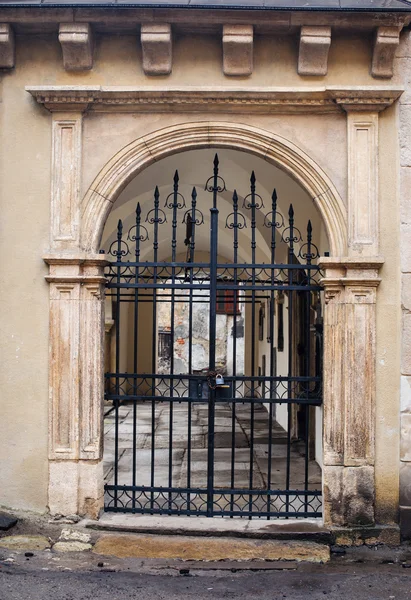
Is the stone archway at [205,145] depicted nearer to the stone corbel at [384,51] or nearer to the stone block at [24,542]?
the stone corbel at [384,51]

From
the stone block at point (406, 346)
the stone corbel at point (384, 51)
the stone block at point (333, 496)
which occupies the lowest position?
the stone block at point (333, 496)

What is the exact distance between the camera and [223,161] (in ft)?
26.9

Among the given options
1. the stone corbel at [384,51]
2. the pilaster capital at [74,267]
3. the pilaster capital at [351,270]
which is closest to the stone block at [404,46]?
the stone corbel at [384,51]

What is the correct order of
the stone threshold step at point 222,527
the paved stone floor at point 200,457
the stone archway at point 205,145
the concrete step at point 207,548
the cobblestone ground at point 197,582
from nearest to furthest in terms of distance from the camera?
the cobblestone ground at point 197,582
the concrete step at point 207,548
the stone threshold step at point 222,527
the stone archway at point 205,145
the paved stone floor at point 200,457

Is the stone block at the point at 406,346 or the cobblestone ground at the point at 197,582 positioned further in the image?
the stone block at the point at 406,346

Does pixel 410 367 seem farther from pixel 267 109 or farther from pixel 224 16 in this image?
pixel 224 16

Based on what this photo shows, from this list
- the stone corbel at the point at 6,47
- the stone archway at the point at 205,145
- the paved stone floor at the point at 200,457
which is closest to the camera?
the stone corbel at the point at 6,47

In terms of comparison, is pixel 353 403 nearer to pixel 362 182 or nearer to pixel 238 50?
pixel 362 182

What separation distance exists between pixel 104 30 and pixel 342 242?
248 cm

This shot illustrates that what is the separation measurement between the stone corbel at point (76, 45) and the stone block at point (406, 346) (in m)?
3.18

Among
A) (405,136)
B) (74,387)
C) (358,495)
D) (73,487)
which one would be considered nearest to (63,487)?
(73,487)

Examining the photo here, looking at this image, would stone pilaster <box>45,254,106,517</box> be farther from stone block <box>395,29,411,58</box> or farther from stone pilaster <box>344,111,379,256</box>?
stone block <box>395,29,411,58</box>

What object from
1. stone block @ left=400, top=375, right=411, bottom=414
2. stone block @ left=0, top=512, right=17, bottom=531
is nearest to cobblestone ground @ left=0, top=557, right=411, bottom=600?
stone block @ left=0, top=512, right=17, bottom=531

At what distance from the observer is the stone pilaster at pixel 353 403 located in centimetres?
494
